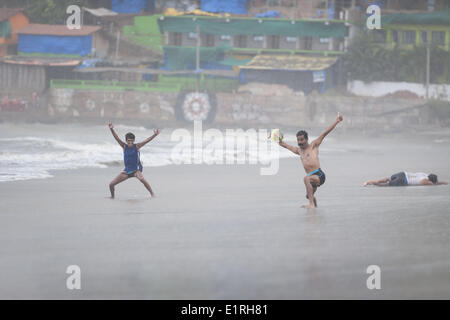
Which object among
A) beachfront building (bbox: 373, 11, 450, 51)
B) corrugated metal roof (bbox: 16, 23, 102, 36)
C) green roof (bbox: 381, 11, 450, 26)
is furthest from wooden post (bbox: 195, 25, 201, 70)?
green roof (bbox: 381, 11, 450, 26)

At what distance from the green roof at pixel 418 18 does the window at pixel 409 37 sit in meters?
0.64

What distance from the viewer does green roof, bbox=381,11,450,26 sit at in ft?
142

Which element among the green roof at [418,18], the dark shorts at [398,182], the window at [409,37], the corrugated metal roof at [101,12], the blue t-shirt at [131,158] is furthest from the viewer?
the corrugated metal roof at [101,12]

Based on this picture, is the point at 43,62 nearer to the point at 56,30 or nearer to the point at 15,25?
the point at 56,30

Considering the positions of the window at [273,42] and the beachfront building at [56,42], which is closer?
the window at [273,42]

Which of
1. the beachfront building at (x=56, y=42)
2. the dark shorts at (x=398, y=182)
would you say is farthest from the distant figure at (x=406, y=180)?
the beachfront building at (x=56, y=42)

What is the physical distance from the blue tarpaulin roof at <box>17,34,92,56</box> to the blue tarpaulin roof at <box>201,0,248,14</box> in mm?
8727

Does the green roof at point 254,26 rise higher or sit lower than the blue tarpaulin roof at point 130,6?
lower

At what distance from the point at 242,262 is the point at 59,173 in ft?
33.2

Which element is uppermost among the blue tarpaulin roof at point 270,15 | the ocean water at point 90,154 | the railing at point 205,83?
the blue tarpaulin roof at point 270,15

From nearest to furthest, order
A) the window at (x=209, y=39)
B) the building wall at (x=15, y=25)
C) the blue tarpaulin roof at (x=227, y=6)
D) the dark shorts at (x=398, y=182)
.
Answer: the dark shorts at (x=398, y=182) < the window at (x=209, y=39) < the building wall at (x=15, y=25) < the blue tarpaulin roof at (x=227, y=6)

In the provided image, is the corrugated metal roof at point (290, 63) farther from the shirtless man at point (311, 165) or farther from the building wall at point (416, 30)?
the shirtless man at point (311, 165)

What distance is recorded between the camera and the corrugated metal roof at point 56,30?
46109 mm
